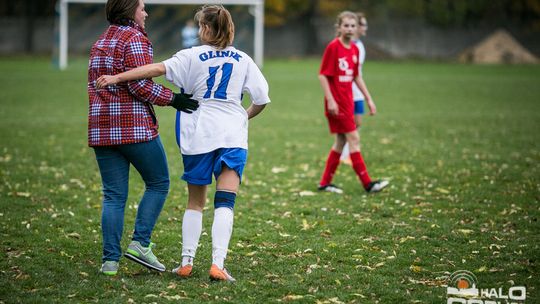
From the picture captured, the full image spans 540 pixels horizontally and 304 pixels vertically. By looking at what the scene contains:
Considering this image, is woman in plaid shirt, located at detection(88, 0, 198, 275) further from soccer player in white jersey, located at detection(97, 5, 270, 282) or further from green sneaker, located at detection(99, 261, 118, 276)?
soccer player in white jersey, located at detection(97, 5, 270, 282)

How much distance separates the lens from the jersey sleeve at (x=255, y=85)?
5308 millimetres

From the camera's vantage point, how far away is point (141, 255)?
5473 millimetres

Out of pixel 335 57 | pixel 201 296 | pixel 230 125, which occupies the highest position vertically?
pixel 335 57

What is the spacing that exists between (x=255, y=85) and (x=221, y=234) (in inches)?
45.1

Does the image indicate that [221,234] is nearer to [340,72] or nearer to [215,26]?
[215,26]

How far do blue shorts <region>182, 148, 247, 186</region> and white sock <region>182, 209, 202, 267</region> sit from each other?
0.28 metres

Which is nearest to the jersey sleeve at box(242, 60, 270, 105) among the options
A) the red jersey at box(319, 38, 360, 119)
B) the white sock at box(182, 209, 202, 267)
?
the white sock at box(182, 209, 202, 267)

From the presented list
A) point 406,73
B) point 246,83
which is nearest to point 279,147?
point 246,83

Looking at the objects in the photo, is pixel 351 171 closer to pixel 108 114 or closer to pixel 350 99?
pixel 350 99

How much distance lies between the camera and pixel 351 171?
34.5ft

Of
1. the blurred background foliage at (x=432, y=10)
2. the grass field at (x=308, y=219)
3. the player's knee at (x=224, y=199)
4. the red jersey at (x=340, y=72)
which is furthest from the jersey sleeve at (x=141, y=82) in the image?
the blurred background foliage at (x=432, y=10)

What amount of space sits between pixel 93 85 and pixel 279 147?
7.61 metres

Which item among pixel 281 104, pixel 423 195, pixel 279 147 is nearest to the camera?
pixel 423 195

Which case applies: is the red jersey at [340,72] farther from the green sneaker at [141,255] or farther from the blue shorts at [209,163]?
the green sneaker at [141,255]
